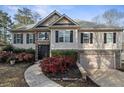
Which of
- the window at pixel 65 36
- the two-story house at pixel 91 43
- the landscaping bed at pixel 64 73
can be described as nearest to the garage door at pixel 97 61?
the two-story house at pixel 91 43

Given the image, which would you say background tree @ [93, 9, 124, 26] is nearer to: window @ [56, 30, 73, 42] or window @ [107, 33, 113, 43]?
window @ [107, 33, 113, 43]

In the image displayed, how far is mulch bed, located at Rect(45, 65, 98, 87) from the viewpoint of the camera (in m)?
12.2

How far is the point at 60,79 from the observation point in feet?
42.5

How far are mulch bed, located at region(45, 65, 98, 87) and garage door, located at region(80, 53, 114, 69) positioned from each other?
25.3 ft

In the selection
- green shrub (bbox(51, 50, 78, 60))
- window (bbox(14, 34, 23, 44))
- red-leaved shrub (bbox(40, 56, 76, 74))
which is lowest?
red-leaved shrub (bbox(40, 56, 76, 74))

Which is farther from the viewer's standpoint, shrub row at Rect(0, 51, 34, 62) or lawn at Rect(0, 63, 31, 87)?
shrub row at Rect(0, 51, 34, 62)

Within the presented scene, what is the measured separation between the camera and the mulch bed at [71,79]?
479 inches

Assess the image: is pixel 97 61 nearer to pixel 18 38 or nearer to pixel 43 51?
pixel 43 51

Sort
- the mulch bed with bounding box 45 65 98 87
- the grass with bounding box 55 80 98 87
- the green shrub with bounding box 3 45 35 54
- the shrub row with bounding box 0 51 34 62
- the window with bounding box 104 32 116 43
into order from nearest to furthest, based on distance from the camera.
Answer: the grass with bounding box 55 80 98 87
the mulch bed with bounding box 45 65 98 87
the shrub row with bounding box 0 51 34 62
the green shrub with bounding box 3 45 35 54
the window with bounding box 104 32 116 43

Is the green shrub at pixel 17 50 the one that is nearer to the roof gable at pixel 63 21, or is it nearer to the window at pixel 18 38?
the window at pixel 18 38

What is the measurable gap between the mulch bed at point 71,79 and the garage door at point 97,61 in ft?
25.3

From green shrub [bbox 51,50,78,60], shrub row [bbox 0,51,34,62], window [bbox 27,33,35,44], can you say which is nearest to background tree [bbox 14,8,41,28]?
window [bbox 27,33,35,44]
